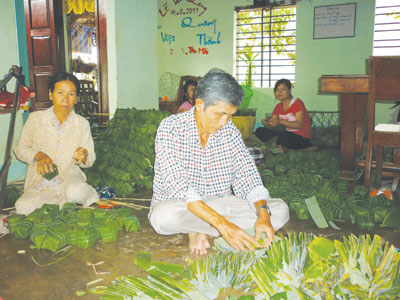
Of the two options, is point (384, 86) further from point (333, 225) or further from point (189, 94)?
point (189, 94)

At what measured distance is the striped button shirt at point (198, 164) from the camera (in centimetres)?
209

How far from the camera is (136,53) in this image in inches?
211

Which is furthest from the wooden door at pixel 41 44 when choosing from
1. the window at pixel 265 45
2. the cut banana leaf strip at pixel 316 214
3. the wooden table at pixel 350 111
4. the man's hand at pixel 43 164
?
the window at pixel 265 45

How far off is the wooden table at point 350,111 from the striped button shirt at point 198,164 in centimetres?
157

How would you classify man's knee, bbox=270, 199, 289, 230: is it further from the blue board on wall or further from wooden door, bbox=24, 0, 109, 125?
the blue board on wall

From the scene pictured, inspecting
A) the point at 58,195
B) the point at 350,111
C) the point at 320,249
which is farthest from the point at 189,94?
the point at 320,249

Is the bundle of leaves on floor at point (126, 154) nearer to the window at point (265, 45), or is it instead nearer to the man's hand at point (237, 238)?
the man's hand at point (237, 238)

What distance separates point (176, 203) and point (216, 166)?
0.33 metres

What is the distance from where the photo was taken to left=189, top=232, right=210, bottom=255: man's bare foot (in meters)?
2.28

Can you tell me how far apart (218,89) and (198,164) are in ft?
1.69

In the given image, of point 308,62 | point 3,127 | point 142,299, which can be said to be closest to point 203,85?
point 142,299

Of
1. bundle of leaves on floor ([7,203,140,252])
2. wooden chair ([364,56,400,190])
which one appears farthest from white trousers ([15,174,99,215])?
wooden chair ([364,56,400,190])

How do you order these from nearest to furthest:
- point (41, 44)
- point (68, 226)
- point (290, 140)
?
point (68, 226) < point (41, 44) < point (290, 140)

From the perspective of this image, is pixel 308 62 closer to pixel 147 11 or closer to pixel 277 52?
pixel 277 52
